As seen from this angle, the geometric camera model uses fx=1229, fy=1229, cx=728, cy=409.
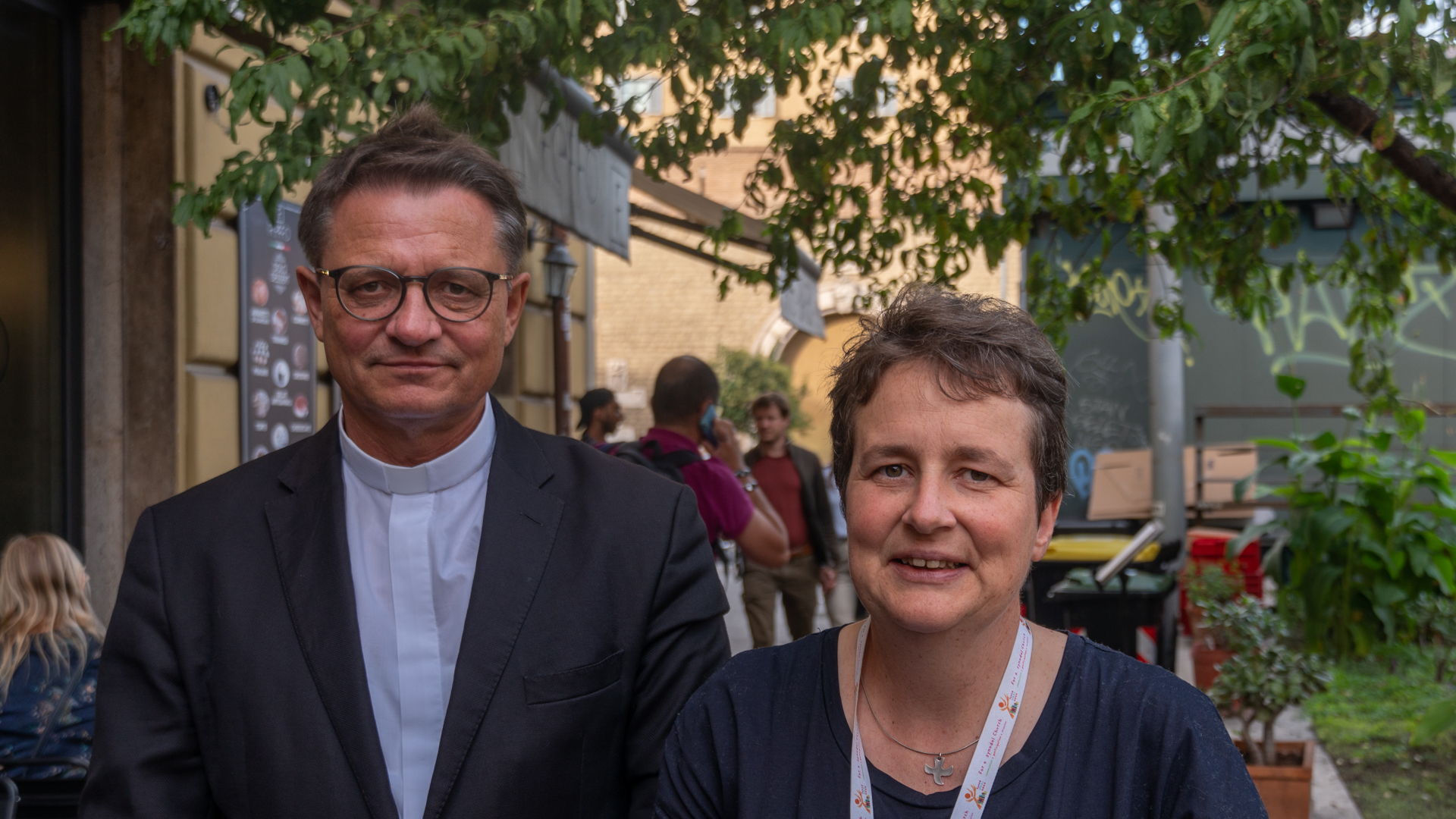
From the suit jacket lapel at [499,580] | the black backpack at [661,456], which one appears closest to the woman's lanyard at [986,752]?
the suit jacket lapel at [499,580]

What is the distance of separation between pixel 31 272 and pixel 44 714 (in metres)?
1.79

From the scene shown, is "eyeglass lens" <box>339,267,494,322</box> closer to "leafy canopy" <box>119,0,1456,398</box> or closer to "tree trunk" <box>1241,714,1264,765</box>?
"leafy canopy" <box>119,0,1456,398</box>

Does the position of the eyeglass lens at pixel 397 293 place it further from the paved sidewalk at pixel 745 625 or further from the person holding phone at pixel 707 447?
the paved sidewalk at pixel 745 625

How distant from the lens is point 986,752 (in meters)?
1.44

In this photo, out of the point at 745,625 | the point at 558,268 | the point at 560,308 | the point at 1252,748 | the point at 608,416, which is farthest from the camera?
the point at 745,625

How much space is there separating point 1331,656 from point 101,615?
6746 mm

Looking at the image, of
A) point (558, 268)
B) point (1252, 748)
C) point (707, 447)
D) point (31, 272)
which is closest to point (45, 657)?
point (31, 272)

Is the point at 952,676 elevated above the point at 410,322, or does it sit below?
below

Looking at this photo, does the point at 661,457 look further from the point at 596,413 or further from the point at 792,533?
the point at 792,533

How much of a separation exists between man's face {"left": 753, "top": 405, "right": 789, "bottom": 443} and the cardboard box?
164 inches

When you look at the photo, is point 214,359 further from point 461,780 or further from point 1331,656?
point 1331,656

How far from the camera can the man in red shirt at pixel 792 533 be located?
23.4 feet

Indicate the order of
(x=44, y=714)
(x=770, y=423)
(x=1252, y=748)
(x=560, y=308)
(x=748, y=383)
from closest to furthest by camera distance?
(x=44, y=714), (x=1252, y=748), (x=770, y=423), (x=560, y=308), (x=748, y=383)

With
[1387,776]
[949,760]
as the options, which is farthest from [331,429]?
[1387,776]
